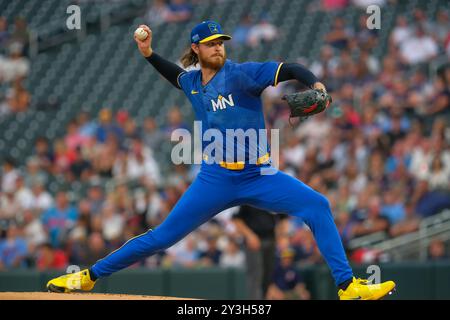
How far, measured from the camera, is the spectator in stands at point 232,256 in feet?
35.8

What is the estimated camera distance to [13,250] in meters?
11.6

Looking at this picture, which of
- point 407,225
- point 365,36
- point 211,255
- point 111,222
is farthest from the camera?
point 365,36

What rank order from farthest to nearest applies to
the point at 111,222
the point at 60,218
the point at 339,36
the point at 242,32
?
the point at 242,32
the point at 339,36
the point at 60,218
the point at 111,222

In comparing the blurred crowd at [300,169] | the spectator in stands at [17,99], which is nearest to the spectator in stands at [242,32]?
the blurred crowd at [300,169]

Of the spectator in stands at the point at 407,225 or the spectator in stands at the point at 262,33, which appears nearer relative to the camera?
the spectator in stands at the point at 407,225

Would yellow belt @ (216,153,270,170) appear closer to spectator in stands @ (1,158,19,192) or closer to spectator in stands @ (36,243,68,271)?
spectator in stands @ (36,243,68,271)

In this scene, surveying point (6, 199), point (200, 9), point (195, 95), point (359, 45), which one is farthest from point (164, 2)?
point (195, 95)

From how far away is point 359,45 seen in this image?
45.7ft

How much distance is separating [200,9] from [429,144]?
22.4 feet

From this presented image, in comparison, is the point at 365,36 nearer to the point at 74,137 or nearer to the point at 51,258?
the point at 74,137

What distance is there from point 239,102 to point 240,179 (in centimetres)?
49

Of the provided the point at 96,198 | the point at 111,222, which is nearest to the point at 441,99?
the point at 111,222

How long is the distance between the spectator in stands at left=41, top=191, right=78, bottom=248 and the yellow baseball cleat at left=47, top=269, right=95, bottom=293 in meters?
5.21

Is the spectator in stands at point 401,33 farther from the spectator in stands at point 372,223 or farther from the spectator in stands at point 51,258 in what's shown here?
the spectator in stands at point 51,258
